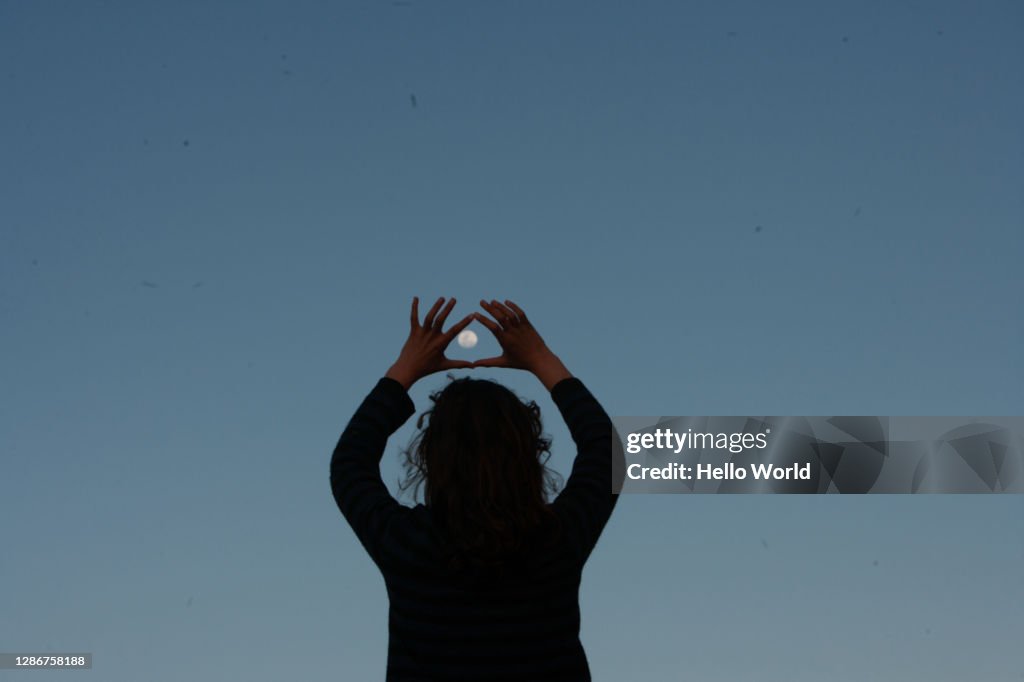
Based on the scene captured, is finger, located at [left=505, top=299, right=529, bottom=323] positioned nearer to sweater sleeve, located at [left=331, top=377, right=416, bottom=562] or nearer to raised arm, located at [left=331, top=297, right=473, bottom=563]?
raised arm, located at [left=331, top=297, right=473, bottom=563]

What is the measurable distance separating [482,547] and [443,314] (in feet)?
5.57

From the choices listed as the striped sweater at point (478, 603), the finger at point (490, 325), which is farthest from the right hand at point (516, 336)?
the striped sweater at point (478, 603)

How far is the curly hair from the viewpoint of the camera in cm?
425

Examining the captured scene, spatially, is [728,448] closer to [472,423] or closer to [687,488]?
[687,488]

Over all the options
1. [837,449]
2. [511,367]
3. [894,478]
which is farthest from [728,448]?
[511,367]

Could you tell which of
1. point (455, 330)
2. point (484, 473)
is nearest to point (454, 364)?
point (455, 330)

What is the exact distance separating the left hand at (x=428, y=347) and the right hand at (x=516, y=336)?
0.47 feet

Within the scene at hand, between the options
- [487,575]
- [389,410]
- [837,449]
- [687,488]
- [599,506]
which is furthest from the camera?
[837,449]

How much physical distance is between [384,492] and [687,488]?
9059 millimetres

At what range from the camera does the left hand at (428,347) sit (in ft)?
17.7

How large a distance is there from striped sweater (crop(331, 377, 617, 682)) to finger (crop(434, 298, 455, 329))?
1.25 meters

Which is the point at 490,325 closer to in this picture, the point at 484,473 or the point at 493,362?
the point at 493,362

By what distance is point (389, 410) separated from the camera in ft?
16.7

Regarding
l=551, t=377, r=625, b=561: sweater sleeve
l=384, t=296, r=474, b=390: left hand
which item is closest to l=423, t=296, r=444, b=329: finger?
l=384, t=296, r=474, b=390: left hand
